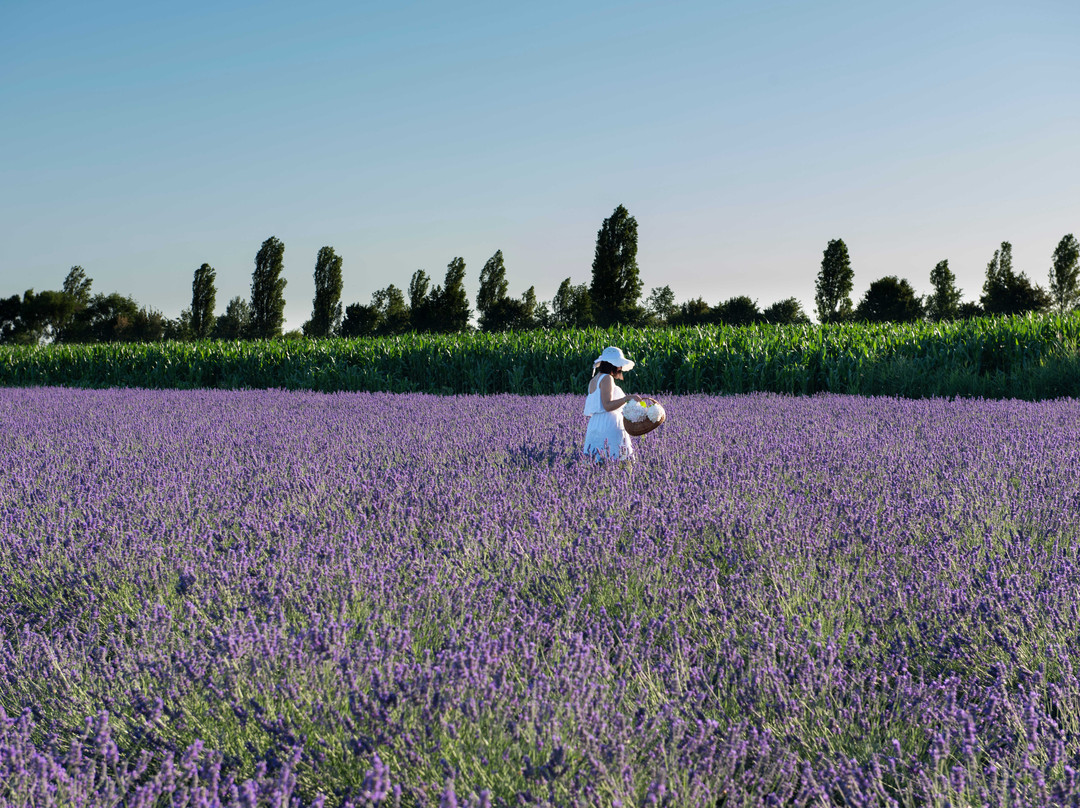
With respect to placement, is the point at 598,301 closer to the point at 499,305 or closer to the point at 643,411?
the point at 499,305

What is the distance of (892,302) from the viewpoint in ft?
160

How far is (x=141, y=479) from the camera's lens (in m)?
4.35

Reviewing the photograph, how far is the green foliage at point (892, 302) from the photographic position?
4847 cm

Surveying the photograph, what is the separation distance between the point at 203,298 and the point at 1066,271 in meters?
61.2

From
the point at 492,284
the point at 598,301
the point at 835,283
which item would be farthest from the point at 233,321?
the point at 835,283

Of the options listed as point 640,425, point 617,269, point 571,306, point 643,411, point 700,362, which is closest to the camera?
point 643,411

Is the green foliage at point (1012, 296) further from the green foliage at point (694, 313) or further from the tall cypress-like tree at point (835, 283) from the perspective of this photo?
the green foliage at point (694, 313)

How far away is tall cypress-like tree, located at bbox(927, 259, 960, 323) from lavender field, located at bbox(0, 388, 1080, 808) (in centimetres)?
5469

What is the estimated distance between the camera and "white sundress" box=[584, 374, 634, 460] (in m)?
4.56

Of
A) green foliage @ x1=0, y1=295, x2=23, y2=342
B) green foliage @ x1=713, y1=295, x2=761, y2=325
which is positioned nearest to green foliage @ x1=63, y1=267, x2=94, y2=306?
green foliage @ x1=0, y1=295, x2=23, y2=342

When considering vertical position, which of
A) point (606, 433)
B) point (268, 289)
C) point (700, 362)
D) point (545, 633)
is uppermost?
point (268, 289)

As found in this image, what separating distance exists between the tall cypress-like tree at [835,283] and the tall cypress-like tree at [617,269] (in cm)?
1547

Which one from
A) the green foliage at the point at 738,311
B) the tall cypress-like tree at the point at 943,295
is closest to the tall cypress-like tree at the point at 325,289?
the green foliage at the point at 738,311

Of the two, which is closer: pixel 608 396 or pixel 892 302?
pixel 608 396
